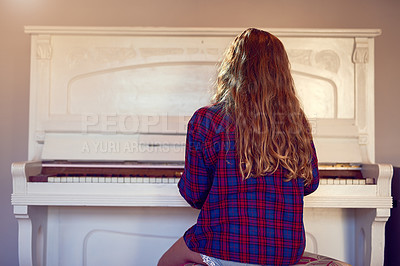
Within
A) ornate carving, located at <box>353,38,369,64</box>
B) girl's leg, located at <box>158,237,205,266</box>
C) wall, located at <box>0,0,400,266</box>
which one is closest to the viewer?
girl's leg, located at <box>158,237,205,266</box>

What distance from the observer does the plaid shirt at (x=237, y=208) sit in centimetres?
119

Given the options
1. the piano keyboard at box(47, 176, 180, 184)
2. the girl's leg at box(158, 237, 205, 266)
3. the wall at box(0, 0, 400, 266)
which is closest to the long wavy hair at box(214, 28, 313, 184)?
the girl's leg at box(158, 237, 205, 266)

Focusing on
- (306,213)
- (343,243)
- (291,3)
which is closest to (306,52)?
(291,3)

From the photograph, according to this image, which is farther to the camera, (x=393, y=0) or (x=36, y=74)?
(x=393, y=0)

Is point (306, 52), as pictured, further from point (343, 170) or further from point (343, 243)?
point (343, 243)

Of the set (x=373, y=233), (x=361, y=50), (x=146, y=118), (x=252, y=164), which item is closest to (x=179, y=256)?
(x=252, y=164)

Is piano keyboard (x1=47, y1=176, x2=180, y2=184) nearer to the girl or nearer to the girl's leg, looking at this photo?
the girl's leg

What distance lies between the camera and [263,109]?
119cm

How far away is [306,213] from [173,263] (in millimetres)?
1177

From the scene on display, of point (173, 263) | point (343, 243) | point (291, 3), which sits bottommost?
point (343, 243)

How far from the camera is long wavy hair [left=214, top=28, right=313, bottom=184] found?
1175mm

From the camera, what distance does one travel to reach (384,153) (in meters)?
2.89

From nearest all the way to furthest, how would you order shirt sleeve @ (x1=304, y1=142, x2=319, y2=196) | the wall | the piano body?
shirt sleeve @ (x1=304, y1=142, x2=319, y2=196), the piano body, the wall

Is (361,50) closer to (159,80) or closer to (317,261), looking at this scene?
(159,80)
